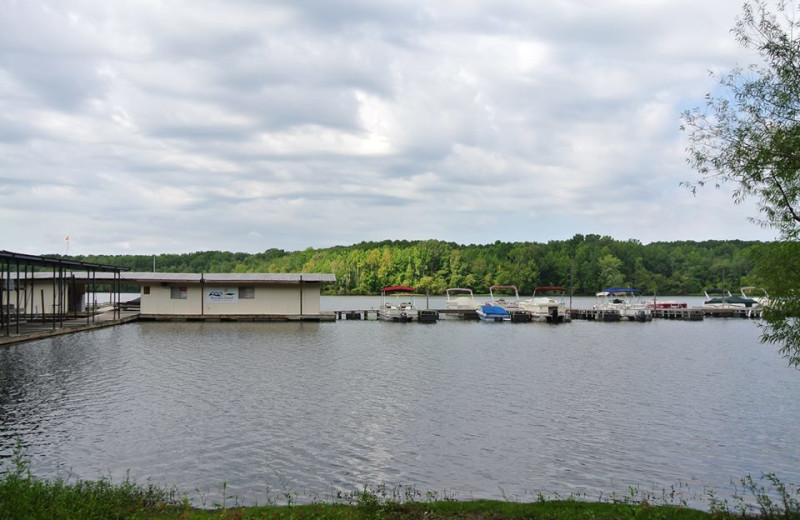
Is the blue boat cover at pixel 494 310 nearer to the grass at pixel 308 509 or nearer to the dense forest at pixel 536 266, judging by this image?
the grass at pixel 308 509

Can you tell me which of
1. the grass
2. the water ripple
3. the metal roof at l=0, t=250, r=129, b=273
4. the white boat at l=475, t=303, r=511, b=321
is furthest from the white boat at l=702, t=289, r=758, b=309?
the grass

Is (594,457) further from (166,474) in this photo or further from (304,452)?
(166,474)

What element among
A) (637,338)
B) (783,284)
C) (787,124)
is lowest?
(637,338)

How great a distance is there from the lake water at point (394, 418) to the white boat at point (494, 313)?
32.2 meters

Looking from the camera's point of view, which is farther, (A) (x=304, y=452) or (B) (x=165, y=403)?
(B) (x=165, y=403)

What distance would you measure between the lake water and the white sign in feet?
57.4

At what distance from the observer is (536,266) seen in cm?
14388

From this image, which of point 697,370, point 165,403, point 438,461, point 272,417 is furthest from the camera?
point 697,370

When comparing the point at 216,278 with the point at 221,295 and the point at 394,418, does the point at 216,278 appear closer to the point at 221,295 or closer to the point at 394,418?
the point at 221,295

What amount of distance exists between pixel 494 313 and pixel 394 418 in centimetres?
5141

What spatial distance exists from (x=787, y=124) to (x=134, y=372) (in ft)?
81.9

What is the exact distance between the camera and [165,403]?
1995cm

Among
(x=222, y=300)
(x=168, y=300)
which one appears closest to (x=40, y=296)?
(x=168, y=300)

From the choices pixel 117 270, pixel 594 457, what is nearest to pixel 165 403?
pixel 594 457
